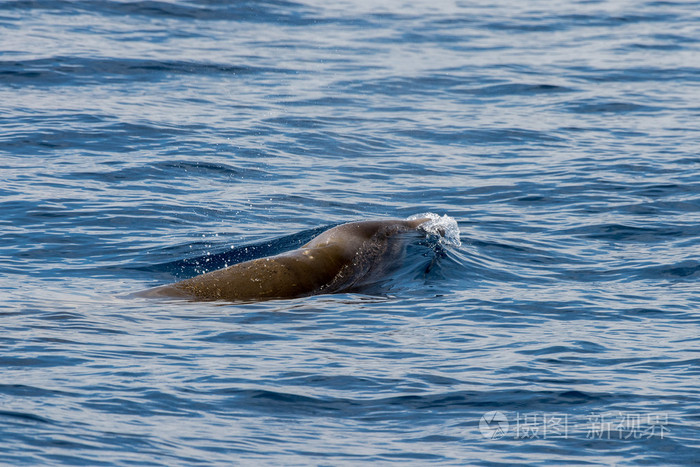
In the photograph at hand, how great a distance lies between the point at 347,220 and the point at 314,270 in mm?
3718

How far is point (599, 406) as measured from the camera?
9391 millimetres

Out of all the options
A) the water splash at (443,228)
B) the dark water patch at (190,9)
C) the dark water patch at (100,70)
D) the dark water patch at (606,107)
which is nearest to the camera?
the water splash at (443,228)

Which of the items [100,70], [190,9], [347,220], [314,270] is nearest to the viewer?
[314,270]

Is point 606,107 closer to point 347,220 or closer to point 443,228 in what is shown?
point 347,220

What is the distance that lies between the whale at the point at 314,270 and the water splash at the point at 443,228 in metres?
0.61

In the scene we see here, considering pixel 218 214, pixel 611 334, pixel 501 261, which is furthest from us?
pixel 218 214

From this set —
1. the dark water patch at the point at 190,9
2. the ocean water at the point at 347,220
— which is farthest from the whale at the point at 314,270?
the dark water patch at the point at 190,9

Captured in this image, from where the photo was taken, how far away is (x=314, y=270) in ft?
41.8

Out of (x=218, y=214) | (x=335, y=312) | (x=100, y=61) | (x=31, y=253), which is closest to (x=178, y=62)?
(x=100, y=61)

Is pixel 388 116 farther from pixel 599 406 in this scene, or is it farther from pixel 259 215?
pixel 599 406

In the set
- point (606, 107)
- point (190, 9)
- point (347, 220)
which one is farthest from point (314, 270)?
point (190, 9)

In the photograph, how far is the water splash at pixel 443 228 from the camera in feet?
48.4

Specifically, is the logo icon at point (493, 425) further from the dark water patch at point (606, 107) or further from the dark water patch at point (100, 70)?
the dark water patch at point (100, 70)

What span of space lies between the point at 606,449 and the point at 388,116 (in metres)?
15.3
